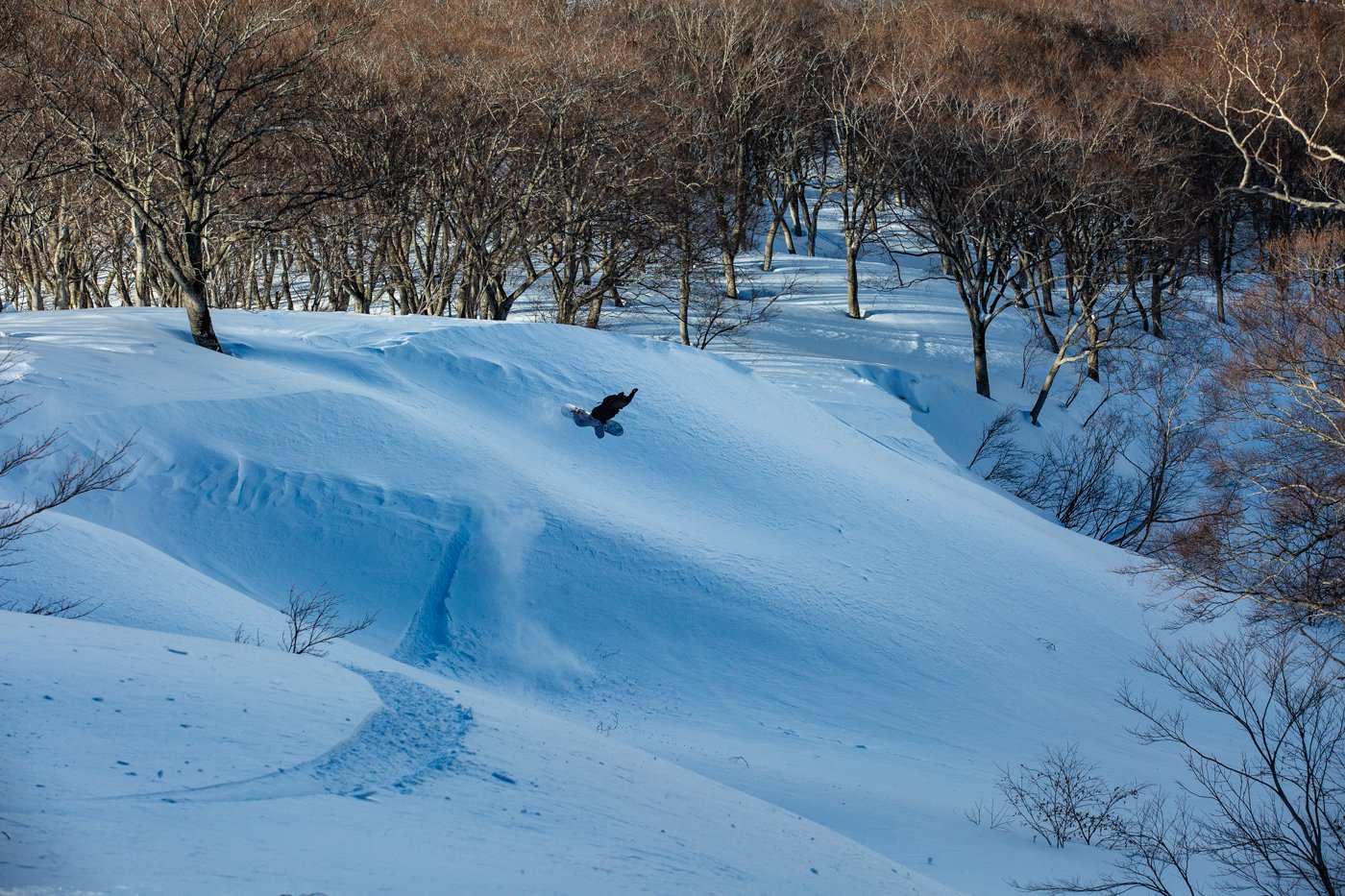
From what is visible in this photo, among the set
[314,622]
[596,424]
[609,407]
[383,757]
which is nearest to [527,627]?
[314,622]

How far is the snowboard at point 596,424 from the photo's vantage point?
57.8 feet

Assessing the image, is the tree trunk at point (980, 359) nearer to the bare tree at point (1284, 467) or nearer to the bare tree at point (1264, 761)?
the bare tree at point (1284, 467)

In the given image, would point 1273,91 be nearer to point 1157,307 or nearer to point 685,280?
point 1157,307

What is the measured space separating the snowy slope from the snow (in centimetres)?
4

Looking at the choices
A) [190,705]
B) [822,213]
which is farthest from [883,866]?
[822,213]

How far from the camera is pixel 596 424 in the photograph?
1766 centimetres

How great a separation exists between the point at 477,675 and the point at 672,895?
21.7ft

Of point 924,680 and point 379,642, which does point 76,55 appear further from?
point 924,680

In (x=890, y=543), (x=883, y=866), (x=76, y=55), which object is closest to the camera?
(x=883, y=866)

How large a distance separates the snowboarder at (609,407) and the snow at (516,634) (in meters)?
0.63

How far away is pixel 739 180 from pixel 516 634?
26882 mm

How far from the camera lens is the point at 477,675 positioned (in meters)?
12.3

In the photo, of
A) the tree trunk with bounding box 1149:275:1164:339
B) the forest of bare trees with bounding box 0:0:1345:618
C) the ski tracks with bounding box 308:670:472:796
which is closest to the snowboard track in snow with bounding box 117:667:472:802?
the ski tracks with bounding box 308:670:472:796

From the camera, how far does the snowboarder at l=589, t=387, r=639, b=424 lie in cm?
1764
